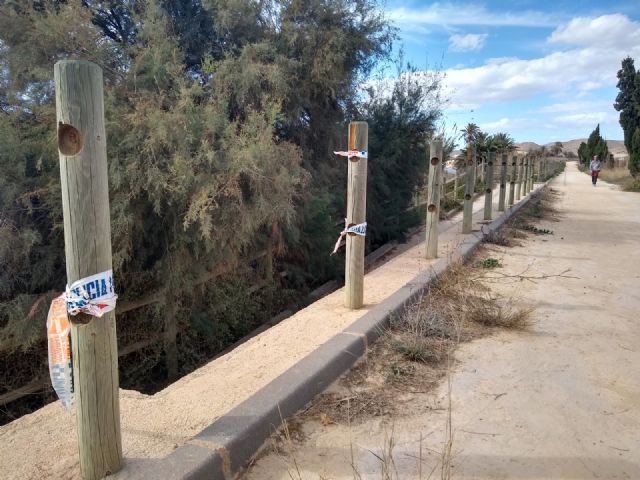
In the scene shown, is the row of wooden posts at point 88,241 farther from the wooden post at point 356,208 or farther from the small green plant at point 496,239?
the small green plant at point 496,239

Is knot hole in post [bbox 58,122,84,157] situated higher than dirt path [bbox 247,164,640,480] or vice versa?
knot hole in post [bbox 58,122,84,157]

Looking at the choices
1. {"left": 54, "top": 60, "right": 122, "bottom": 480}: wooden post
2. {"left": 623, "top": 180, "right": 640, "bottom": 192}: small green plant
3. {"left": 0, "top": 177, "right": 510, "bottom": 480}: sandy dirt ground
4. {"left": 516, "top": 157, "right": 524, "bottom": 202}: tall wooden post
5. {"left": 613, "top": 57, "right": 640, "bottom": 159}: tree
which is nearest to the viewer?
{"left": 54, "top": 60, "right": 122, "bottom": 480}: wooden post

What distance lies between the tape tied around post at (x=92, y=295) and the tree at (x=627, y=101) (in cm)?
3476

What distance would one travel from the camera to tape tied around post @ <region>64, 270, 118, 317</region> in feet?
6.72

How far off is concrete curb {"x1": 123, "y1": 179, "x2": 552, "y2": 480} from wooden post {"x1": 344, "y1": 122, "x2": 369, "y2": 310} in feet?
1.36

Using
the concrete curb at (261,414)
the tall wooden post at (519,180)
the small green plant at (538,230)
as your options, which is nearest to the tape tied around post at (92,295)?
the concrete curb at (261,414)

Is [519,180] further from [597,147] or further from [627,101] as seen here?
[597,147]

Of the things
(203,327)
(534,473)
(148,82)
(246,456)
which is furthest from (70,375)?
(148,82)

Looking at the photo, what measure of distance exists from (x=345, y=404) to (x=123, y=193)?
11.7ft

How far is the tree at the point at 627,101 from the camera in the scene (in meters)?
31.3

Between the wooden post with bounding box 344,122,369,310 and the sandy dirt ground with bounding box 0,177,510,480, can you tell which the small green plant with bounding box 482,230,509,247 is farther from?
the sandy dirt ground with bounding box 0,177,510,480

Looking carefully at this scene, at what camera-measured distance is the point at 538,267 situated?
726cm

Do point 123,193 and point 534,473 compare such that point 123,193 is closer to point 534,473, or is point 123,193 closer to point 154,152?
point 154,152

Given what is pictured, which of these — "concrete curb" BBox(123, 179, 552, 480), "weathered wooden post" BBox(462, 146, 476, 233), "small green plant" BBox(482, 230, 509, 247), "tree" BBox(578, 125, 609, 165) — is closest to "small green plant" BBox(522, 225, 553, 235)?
"small green plant" BBox(482, 230, 509, 247)
